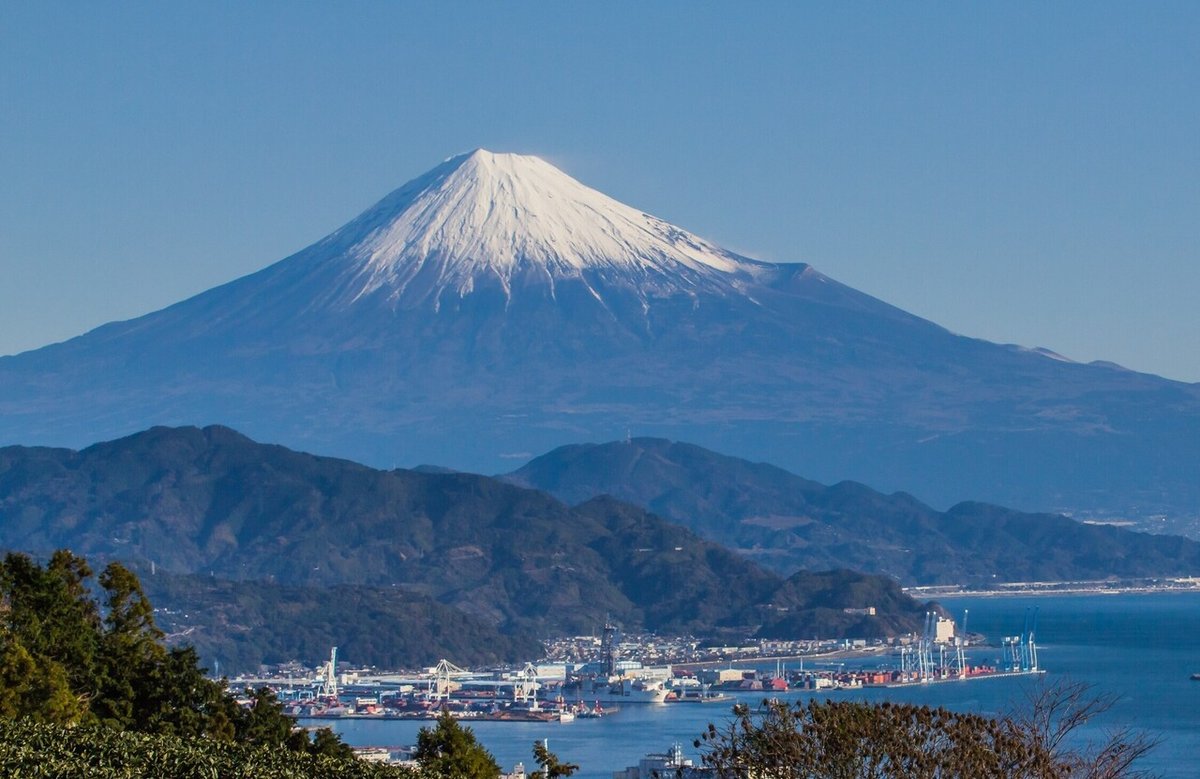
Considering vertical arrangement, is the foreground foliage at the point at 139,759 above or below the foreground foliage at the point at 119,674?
below

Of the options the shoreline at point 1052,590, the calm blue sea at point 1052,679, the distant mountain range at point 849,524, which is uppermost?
the distant mountain range at point 849,524

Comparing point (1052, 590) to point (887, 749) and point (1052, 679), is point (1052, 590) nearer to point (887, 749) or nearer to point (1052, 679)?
point (1052, 679)

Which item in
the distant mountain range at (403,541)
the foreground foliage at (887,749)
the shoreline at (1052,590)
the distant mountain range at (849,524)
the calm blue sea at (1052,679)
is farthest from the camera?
the distant mountain range at (849,524)

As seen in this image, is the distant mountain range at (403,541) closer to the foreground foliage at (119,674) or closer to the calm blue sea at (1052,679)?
the calm blue sea at (1052,679)

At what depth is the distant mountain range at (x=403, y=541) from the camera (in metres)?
132

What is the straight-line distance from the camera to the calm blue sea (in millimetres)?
63125

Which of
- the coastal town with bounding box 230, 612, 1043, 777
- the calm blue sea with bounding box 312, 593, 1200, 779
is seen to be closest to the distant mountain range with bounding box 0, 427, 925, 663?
the coastal town with bounding box 230, 612, 1043, 777

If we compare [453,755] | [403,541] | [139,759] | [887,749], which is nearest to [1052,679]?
[403,541]

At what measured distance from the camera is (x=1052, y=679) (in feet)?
291

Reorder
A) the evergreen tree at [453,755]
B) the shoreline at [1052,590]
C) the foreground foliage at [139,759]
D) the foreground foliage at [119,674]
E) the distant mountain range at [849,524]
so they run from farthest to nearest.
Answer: the distant mountain range at [849,524] → the shoreline at [1052,590] → the foreground foliage at [119,674] → the evergreen tree at [453,755] → the foreground foliage at [139,759]

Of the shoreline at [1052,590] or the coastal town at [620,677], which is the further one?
the shoreline at [1052,590]

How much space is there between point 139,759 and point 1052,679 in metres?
72.5

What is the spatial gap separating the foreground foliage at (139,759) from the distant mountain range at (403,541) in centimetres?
9630

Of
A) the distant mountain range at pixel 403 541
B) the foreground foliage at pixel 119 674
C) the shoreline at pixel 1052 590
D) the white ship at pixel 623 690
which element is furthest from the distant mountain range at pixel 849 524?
the foreground foliage at pixel 119 674
